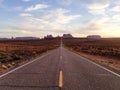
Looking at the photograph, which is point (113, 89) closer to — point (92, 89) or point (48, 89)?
point (92, 89)

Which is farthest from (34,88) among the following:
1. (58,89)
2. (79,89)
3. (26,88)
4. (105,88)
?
(105,88)

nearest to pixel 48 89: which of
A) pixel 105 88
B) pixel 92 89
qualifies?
pixel 92 89

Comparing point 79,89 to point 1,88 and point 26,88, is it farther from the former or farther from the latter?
point 1,88

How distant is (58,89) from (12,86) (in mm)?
1895

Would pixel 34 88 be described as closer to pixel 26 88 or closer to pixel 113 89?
pixel 26 88

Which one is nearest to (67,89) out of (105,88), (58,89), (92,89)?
(58,89)

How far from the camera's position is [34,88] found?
827cm

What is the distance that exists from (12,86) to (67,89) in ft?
7.13

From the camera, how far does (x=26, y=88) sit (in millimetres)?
8258

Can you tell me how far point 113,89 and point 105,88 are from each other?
303mm

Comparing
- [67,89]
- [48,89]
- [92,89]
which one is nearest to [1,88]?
[48,89]

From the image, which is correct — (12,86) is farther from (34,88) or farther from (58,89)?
(58,89)

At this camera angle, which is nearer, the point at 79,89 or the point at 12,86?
the point at 79,89

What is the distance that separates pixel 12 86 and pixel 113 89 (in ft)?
12.3
